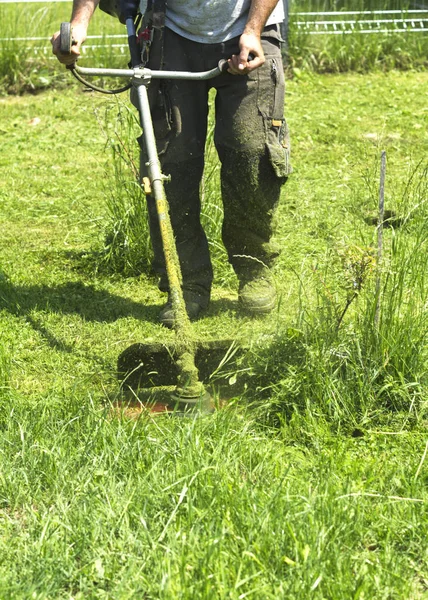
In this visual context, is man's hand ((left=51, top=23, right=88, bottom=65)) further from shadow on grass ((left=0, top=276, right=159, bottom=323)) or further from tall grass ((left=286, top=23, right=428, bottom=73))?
tall grass ((left=286, top=23, right=428, bottom=73))

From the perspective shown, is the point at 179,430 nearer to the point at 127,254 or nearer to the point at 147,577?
the point at 147,577

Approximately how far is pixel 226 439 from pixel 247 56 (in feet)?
5.15

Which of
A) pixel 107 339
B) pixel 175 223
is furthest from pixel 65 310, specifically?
pixel 175 223

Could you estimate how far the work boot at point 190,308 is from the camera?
451 centimetres

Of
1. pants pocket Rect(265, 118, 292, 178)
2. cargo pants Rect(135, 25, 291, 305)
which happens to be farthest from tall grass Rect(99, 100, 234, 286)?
pants pocket Rect(265, 118, 292, 178)

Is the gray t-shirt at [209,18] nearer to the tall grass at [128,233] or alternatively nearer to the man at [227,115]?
the man at [227,115]

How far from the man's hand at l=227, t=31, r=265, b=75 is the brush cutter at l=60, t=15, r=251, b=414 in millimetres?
55

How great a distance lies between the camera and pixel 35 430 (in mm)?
3211

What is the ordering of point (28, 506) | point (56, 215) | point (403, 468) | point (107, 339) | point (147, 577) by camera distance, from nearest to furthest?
point (147, 577) → point (28, 506) → point (403, 468) → point (107, 339) → point (56, 215)

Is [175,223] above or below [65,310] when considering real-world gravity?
above

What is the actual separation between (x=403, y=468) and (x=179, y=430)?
74 centimetres

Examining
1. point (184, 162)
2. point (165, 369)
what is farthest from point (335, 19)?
point (165, 369)

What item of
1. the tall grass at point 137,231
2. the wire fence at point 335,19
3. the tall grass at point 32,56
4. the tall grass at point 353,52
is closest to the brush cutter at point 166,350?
the tall grass at point 137,231

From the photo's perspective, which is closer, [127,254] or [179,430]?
[179,430]
